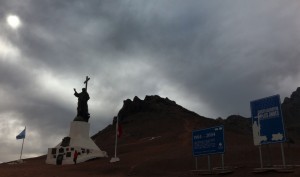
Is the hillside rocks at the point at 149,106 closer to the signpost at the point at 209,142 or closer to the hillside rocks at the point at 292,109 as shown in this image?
the hillside rocks at the point at 292,109

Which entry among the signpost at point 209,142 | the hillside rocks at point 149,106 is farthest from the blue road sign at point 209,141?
the hillside rocks at point 149,106

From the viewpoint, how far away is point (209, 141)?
2314 cm

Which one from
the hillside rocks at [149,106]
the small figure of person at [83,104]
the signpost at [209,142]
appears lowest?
the signpost at [209,142]

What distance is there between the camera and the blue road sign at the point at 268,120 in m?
18.7

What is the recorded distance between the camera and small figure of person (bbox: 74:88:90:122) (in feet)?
149

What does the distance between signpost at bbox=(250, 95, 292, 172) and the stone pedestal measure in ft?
80.3

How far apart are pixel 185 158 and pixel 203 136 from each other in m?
8.34

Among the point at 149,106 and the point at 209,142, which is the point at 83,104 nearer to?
the point at 209,142

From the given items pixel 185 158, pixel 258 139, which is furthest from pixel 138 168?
pixel 258 139

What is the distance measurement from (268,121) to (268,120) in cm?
6

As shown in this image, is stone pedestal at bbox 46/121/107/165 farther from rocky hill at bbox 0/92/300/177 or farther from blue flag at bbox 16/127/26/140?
blue flag at bbox 16/127/26/140

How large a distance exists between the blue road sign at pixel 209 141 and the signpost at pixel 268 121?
301 cm

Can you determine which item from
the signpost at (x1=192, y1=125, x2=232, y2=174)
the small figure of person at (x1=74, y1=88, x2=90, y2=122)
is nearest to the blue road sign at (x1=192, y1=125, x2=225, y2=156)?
the signpost at (x1=192, y1=125, x2=232, y2=174)

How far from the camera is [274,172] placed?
60.0ft
